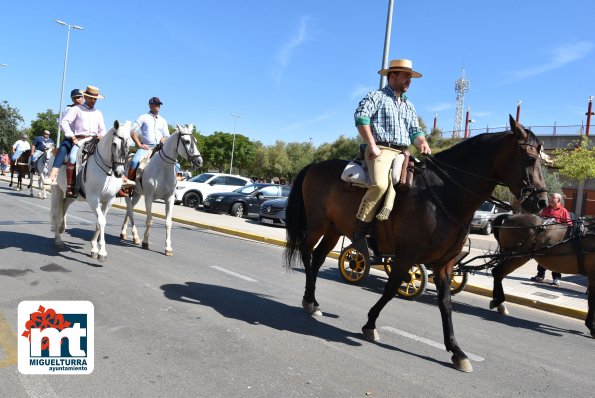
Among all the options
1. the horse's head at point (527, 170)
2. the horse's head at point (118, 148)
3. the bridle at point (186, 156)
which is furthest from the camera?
the bridle at point (186, 156)

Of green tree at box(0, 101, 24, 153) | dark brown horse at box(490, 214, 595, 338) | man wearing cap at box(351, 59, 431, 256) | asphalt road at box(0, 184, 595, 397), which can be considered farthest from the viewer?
green tree at box(0, 101, 24, 153)

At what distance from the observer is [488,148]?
431cm

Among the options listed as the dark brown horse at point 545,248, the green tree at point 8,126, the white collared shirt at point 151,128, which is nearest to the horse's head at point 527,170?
the dark brown horse at point 545,248

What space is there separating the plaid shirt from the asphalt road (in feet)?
Result: 7.21

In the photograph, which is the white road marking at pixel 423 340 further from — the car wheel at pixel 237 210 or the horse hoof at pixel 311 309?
the car wheel at pixel 237 210

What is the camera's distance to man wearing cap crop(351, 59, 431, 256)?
4496 mm

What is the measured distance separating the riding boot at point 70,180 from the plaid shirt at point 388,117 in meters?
5.16

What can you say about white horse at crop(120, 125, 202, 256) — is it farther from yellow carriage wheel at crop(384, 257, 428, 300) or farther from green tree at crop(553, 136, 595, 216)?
green tree at crop(553, 136, 595, 216)

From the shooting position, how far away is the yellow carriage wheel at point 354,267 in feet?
25.0

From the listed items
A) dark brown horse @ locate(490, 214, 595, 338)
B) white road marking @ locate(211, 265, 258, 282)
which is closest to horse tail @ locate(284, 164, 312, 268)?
white road marking @ locate(211, 265, 258, 282)

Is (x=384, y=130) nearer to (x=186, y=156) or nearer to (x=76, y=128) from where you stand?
(x=186, y=156)

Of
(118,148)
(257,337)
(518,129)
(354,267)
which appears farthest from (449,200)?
(118,148)

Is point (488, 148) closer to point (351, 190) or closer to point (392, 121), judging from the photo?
point (392, 121)

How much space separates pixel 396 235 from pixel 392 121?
125cm
